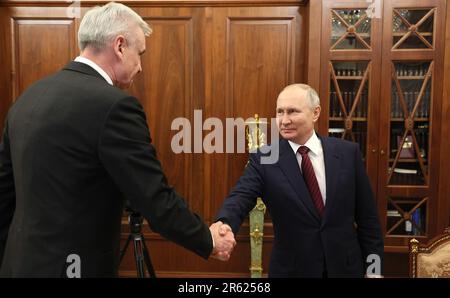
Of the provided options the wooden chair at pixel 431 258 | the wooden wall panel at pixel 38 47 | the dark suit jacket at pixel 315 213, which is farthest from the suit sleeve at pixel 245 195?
the wooden wall panel at pixel 38 47

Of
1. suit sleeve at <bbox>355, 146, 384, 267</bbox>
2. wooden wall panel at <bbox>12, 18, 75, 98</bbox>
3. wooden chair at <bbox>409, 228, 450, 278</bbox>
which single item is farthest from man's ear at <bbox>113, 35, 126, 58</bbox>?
wooden wall panel at <bbox>12, 18, 75, 98</bbox>

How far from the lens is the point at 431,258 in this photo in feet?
6.34

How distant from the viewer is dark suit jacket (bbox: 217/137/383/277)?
154 cm

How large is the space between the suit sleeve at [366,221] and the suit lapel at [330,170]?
0.35ft

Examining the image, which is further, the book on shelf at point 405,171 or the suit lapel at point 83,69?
the book on shelf at point 405,171

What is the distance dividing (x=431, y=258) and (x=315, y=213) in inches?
31.2

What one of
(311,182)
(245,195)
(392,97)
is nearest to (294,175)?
(311,182)

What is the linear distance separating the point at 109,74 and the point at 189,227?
1.82 feet

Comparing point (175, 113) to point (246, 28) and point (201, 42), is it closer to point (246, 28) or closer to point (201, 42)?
point (201, 42)

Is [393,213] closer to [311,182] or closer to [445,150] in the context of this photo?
[445,150]

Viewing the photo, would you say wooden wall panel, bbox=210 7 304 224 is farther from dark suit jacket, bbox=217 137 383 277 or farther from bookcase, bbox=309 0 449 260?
dark suit jacket, bbox=217 137 383 277

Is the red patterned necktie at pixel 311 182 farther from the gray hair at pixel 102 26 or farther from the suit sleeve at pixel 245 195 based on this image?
the gray hair at pixel 102 26

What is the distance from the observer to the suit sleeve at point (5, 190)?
4.38ft

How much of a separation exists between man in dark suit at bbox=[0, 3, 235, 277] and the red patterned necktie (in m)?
0.59
